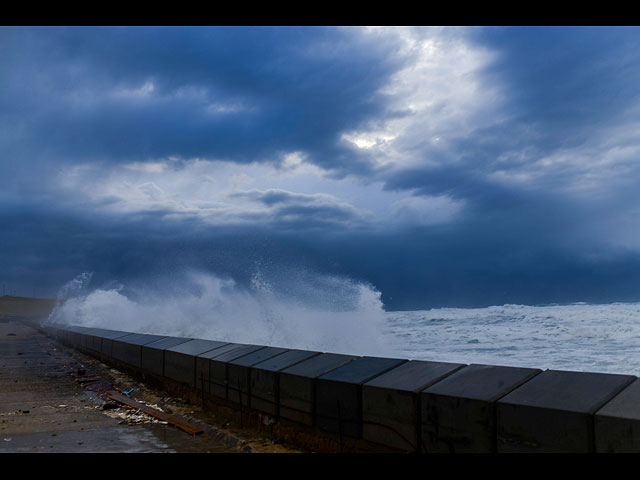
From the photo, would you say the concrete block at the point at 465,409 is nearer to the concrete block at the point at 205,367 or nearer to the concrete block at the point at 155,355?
the concrete block at the point at 205,367

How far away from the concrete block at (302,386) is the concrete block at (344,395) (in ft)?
0.28

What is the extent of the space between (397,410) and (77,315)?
32.2m

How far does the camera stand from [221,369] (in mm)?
5043

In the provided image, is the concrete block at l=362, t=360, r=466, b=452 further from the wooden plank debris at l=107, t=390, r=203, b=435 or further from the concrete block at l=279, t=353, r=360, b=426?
the wooden plank debris at l=107, t=390, r=203, b=435

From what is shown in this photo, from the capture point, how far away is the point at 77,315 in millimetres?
30703

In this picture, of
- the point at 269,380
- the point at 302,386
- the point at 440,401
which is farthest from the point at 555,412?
the point at 269,380

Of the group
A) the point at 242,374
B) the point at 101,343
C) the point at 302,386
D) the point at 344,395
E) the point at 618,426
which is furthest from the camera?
the point at 101,343

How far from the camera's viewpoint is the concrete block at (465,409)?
8.72 feet

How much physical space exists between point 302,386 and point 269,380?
19.7 inches

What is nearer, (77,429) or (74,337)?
(77,429)

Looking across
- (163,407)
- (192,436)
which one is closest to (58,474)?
(192,436)

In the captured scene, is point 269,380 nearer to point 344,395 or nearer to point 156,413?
point 344,395

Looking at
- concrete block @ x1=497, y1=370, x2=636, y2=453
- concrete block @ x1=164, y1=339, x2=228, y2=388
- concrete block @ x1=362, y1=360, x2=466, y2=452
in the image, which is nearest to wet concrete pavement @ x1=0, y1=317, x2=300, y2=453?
concrete block @ x1=164, y1=339, x2=228, y2=388
